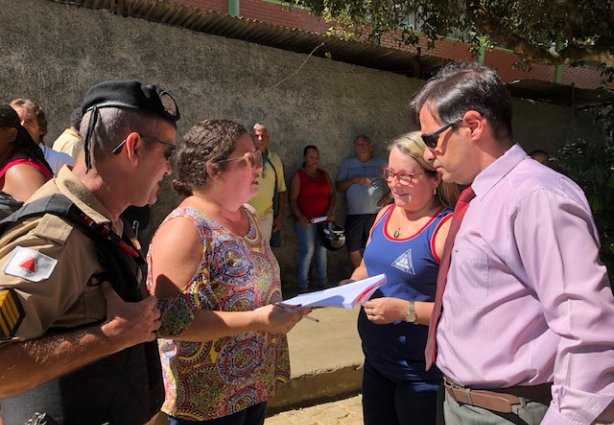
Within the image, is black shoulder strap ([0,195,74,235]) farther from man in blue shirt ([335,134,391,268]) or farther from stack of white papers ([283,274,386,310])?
man in blue shirt ([335,134,391,268])

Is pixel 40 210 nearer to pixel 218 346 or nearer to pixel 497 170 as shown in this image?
pixel 218 346

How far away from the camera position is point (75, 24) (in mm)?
5078

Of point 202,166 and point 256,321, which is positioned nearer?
point 256,321

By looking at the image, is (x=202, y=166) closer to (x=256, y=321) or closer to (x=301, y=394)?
(x=256, y=321)

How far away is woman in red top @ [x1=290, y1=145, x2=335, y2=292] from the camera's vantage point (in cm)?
630

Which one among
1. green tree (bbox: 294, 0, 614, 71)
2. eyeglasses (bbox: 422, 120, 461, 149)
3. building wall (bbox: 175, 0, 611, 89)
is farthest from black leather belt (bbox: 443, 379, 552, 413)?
building wall (bbox: 175, 0, 611, 89)

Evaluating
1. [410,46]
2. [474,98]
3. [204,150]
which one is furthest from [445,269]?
[410,46]

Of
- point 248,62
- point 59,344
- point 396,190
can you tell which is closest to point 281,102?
point 248,62

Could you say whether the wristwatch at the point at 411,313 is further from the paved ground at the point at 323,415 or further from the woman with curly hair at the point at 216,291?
the paved ground at the point at 323,415

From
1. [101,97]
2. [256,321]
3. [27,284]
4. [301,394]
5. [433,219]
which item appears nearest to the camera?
[27,284]

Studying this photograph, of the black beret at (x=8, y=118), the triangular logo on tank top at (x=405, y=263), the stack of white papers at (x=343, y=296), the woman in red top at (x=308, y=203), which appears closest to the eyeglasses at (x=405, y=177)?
the triangular logo on tank top at (x=405, y=263)

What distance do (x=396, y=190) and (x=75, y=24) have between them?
166 inches

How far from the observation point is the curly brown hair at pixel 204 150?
199 centimetres

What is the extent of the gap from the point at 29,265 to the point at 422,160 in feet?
5.40
